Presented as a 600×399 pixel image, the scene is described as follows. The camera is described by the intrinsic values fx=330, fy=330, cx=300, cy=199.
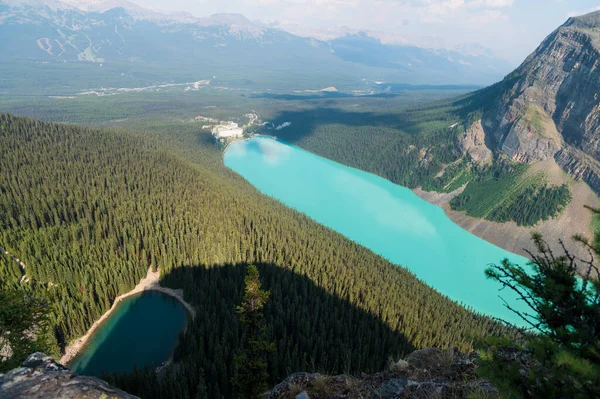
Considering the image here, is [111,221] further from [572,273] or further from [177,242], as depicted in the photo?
[572,273]

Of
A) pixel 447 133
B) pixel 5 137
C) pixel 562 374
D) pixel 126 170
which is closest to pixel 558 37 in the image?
pixel 447 133

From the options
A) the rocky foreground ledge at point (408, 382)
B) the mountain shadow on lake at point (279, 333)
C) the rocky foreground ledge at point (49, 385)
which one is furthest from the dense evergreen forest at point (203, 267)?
the rocky foreground ledge at point (49, 385)

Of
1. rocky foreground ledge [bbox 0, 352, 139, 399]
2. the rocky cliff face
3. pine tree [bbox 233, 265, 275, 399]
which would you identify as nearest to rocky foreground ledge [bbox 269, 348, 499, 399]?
pine tree [bbox 233, 265, 275, 399]

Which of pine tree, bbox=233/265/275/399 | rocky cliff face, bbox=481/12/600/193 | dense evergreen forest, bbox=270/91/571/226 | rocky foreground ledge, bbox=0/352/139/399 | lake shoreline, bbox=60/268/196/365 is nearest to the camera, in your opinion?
rocky foreground ledge, bbox=0/352/139/399

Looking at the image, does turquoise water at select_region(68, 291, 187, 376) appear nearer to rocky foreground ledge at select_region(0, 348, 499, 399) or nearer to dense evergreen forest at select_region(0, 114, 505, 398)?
dense evergreen forest at select_region(0, 114, 505, 398)

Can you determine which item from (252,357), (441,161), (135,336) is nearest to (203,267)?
(135,336)

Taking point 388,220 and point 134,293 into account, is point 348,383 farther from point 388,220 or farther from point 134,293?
point 388,220
